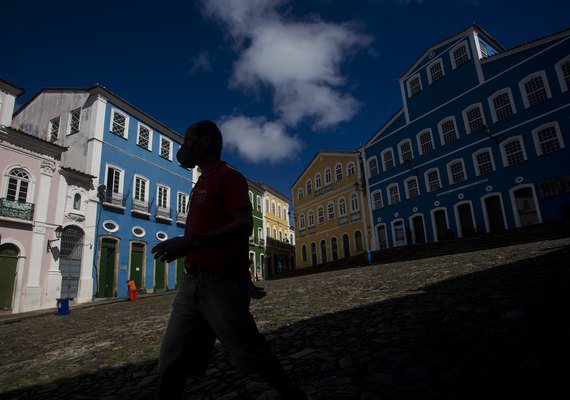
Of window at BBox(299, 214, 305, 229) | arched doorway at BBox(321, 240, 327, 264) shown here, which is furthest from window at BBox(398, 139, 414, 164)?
window at BBox(299, 214, 305, 229)

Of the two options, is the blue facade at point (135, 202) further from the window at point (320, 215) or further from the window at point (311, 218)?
the window at point (311, 218)

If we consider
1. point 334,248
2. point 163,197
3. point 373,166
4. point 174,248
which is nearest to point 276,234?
point 334,248

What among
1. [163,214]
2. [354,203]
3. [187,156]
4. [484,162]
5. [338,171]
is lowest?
[187,156]

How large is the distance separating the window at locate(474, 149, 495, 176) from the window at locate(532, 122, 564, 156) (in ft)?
8.51

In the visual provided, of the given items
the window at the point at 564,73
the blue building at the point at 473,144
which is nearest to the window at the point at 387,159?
the blue building at the point at 473,144

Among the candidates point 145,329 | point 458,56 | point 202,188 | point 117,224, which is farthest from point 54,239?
point 458,56

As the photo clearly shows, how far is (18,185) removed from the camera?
15.5 metres

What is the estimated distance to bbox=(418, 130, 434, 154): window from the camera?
24984mm

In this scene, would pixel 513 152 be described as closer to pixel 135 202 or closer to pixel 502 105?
pixel 502 105

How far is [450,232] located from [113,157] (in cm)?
2193

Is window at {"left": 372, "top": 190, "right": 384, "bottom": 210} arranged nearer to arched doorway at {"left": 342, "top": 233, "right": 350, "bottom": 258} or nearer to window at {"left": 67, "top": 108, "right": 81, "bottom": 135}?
arched doorway at {"left": 342, "top": 233, "right": 350, "bottom": 258}

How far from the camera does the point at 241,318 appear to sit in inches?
72.2

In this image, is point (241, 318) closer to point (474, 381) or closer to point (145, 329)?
point (474, 381)

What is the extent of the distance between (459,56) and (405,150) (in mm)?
7417
